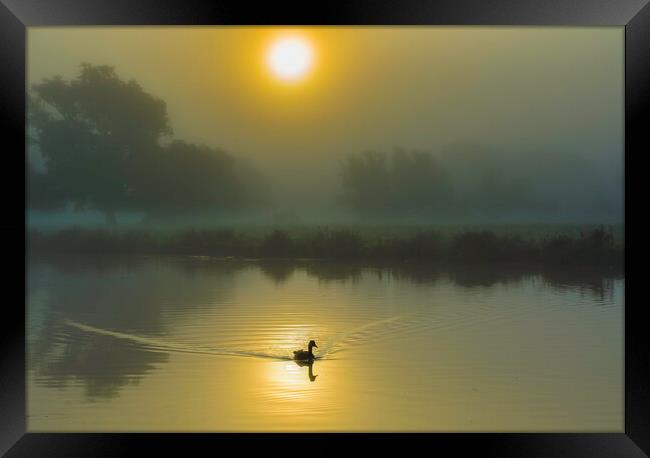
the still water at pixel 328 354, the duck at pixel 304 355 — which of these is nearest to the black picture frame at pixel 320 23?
the still water at pixel 328 354

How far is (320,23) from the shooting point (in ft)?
11.1

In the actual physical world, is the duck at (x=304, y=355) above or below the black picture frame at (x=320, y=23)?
below

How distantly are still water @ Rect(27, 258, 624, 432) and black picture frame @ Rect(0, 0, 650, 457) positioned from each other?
3.01 ft

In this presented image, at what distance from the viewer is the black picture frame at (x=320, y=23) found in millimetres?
3311

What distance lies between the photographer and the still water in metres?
5.47

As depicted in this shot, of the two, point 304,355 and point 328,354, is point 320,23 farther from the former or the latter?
point 328,354

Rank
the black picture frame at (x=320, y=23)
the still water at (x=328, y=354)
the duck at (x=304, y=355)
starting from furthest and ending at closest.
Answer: the duck at (x=304, y=355), the still water at (x=328, y=354), the black picture frame at (x=320, y=23)

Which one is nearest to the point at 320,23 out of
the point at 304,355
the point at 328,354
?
the point at 304,355

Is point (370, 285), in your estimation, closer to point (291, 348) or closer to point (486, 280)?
point (486, 280)

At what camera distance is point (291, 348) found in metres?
8.08

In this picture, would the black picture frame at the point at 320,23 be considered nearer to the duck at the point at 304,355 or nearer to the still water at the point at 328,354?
the still water at the point at 328,354

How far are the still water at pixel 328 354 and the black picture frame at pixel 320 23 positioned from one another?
0.92 meters

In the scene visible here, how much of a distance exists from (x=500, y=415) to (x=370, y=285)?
8.13m

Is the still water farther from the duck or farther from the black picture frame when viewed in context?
the black picture frame
